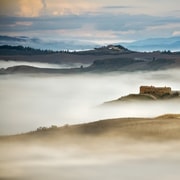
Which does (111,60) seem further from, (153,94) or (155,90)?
(155,90)

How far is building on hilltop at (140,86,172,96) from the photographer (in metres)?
23.3

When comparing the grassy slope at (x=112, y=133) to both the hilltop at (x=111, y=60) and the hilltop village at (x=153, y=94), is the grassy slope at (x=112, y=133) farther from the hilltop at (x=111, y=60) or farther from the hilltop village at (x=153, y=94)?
the hilltop at (x=111, y=60)

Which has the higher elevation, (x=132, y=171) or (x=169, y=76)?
A: (x=169, y=76)

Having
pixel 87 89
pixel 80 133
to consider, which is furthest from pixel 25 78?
pixel 80 133

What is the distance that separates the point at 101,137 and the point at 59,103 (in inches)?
400

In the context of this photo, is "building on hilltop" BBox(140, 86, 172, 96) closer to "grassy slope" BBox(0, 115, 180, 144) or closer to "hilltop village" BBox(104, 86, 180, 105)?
"hilltop village" BBox(104, 86, 180, 105)

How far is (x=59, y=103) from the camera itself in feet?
71.7

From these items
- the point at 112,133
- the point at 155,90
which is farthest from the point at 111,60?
the point at 112,133

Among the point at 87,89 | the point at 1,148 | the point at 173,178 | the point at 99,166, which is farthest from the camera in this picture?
the point at 87,89

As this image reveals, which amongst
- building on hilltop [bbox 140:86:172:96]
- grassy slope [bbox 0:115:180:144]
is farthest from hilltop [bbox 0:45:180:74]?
grassy slope [bbox 0:115:180:144]

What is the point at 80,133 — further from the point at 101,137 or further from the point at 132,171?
the point at 132,171

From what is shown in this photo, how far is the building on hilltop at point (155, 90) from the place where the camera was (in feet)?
76.6

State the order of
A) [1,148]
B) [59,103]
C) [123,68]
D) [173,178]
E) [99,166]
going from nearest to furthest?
[173,178], [99,166], [1,148], [59,103], [123,68]

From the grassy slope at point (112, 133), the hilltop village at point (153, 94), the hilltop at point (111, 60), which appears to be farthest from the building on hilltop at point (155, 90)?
the grassy slope at point (112, 133)
